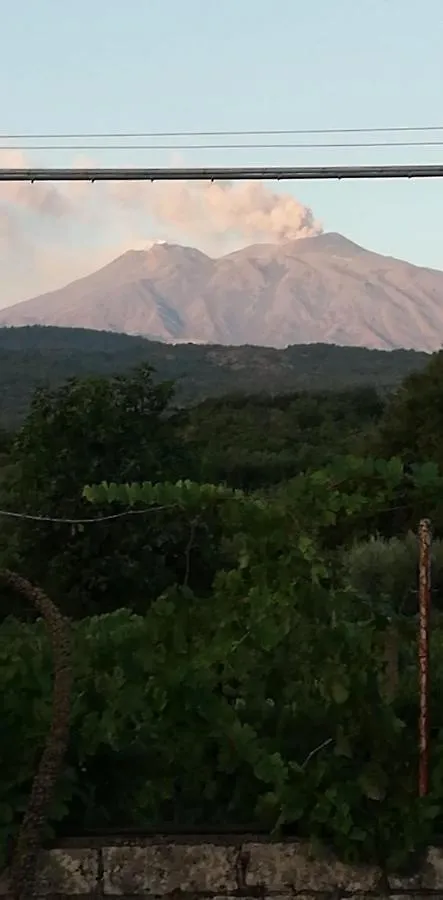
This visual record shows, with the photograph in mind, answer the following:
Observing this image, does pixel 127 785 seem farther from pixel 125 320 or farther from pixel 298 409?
pixel 125 320

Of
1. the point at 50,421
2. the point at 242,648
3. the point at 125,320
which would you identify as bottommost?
the point at 242,648

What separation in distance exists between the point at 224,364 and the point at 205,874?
274 ft

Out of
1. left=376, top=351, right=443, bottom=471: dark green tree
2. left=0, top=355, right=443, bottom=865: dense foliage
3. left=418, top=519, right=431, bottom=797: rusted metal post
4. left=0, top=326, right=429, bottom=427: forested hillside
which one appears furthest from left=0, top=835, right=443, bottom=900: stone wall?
left=0, top=326, right=429, bottom=427: forested hillside

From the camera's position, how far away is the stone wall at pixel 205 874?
296 centimetres

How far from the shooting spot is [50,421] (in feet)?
41.1

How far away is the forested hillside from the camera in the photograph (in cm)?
7347

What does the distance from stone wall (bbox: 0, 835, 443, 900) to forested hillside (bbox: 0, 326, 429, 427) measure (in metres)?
62.9

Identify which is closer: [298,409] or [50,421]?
[50,421]

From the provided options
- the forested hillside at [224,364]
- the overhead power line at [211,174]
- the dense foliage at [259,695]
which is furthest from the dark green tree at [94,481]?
the forested hillside at [224,364]

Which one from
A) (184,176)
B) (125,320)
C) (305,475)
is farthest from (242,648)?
(125,320)

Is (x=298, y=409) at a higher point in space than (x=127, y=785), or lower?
higher

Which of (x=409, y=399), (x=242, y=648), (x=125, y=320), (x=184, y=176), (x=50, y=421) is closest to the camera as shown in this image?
(x=242, y=648)

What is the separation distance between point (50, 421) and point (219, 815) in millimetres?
9657

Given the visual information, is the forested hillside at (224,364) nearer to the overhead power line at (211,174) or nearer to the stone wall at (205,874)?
the overhead power line at (211,174)
